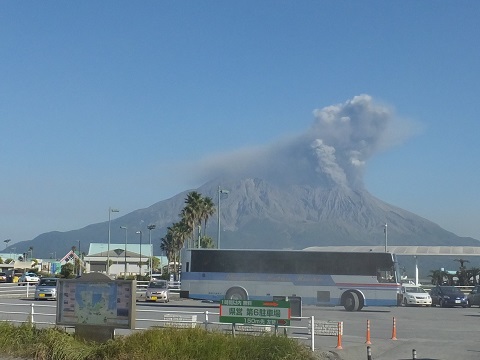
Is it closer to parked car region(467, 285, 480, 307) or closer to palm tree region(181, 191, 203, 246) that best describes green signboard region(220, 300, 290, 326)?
parked car region(467, 285, 480, 307)

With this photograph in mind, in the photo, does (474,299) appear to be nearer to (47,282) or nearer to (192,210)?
(47,282)

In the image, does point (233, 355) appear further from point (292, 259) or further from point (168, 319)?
point (292, 259)

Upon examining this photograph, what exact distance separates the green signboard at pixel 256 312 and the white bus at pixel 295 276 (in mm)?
19940

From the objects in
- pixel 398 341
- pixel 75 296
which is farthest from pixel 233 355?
pixel 398 341

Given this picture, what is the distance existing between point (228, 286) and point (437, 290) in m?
14.7

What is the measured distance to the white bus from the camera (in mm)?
38625

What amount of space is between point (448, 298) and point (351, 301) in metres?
9.47

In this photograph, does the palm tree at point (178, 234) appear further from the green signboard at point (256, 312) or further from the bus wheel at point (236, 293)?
the green signboard at point (256, 312)

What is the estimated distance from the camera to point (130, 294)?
57.4ft

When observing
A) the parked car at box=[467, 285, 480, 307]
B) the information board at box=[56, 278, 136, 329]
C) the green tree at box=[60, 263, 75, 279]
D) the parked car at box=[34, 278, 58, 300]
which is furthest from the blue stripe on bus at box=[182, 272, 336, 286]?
the green tree at box=[60, 263, 75, 279]

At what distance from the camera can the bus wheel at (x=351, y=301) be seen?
38500mm

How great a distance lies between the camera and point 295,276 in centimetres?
3969

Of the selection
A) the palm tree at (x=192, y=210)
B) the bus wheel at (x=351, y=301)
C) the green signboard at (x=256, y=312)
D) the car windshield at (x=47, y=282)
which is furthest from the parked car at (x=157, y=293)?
the palm tree at (x=192, y=210)

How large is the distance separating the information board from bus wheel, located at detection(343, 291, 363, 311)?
22.8 metres
